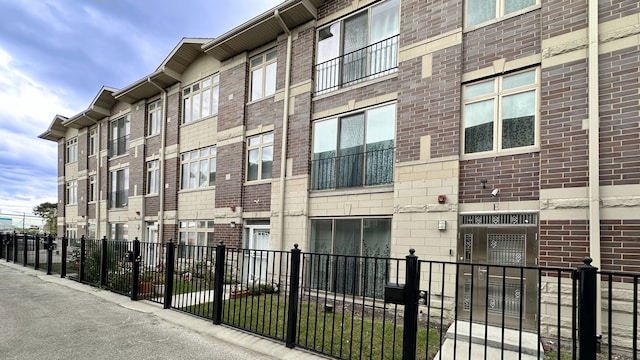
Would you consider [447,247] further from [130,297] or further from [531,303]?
[130,297]

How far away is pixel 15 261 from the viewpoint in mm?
16078

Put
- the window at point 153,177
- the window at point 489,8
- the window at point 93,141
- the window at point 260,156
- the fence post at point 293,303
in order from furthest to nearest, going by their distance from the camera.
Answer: the window at point 93,141 → the window at point 153,177 → the window at point 260,156 → the window at point 489,8 → the fence post at point 293,303

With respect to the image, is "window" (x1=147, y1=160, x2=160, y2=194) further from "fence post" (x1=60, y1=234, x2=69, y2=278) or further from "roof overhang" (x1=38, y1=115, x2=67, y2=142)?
"roof overhang" (x1=38, y1=115, x2=67, y2=142)

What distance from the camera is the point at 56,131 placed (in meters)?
24.3

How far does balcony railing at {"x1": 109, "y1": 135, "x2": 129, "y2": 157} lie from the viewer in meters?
18.9

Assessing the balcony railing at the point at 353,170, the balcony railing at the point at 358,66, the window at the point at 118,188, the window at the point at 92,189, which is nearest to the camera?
the balcony railing at the point at 353,170

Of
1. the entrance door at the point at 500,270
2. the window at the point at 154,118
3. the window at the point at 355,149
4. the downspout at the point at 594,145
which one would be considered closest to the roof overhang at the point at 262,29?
the window at the point at 355,149

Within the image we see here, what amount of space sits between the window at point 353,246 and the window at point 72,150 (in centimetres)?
2054

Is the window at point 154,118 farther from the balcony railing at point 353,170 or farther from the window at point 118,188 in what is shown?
the balcony railing at point 353,170

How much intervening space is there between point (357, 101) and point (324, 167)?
2.04 meters

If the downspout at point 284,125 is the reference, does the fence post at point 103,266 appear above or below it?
below

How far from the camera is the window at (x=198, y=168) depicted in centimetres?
1394

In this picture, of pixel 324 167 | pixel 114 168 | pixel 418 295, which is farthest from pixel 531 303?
pixel 114 168

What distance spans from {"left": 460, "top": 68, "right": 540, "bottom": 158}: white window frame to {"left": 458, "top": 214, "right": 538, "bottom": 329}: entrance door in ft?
4.30
